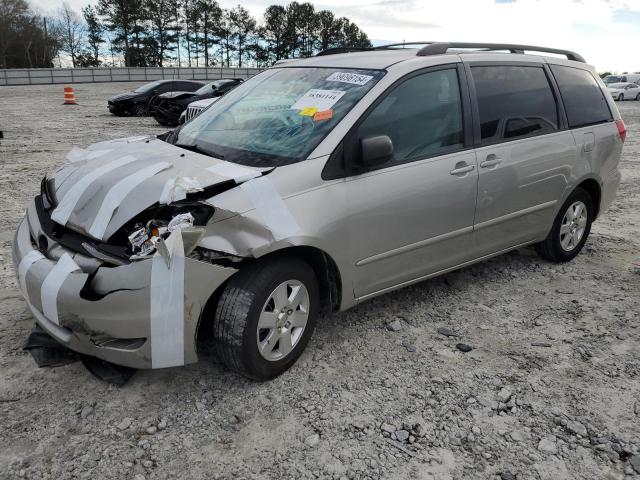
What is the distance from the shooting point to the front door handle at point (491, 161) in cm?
378

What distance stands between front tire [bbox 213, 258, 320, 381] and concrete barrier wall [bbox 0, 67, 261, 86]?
37.3 meters

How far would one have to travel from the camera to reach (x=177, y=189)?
8.87 feet

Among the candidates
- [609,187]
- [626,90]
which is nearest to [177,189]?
[609,187]

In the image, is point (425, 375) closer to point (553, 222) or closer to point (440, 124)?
point (440, 124)

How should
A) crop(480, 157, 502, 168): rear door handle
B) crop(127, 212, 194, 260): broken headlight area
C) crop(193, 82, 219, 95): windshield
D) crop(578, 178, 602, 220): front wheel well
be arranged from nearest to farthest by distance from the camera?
crop(127, 212, 194, 260): broken headlight area
crop(480, 157, 502, 168): rear door handle
crop(578, 178, 602, 220): front wheel well
crop(193, 82, 219, 95): windshield

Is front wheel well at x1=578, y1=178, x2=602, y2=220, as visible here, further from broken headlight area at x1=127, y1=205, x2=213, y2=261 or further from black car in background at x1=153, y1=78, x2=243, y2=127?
black car in background at x1=153, y1=78, x2=243, y2=127

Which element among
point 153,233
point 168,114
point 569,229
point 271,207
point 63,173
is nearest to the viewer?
point 153,233

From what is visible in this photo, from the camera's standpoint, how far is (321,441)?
2.62 meters

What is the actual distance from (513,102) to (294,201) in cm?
215

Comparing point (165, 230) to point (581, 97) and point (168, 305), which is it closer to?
point (168, 305)

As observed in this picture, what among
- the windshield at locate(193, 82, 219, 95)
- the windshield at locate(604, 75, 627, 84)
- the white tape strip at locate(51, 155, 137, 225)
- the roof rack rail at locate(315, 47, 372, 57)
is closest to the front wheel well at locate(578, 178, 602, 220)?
the roof rack rail at locate(315, 47, 372, 57)

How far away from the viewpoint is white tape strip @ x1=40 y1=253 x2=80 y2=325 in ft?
8.78

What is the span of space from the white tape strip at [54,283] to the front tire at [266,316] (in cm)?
76

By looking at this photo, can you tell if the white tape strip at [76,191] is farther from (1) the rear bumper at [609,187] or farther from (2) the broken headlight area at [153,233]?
(1) the rear bumper at [609,187]
